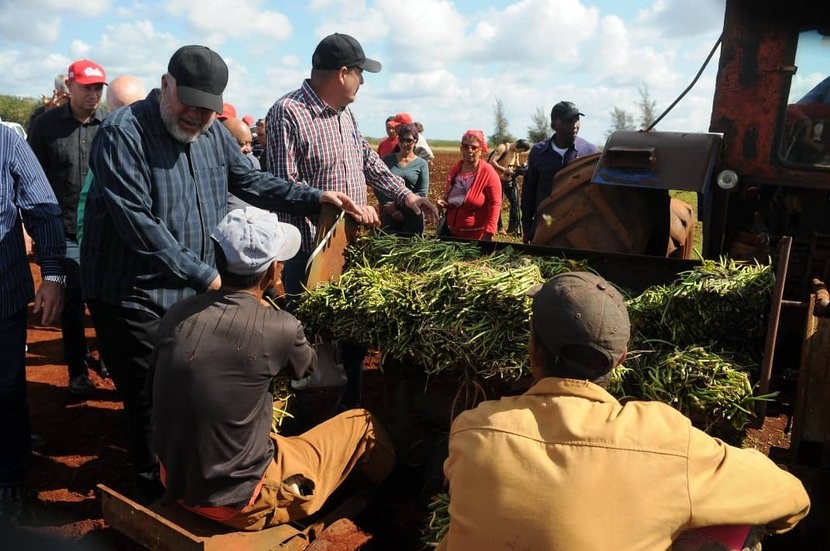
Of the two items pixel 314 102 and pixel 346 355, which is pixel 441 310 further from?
pixel 314 102

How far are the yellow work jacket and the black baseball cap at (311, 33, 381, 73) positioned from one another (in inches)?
113

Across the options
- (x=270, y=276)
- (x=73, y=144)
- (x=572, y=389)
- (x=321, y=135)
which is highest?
(x=321, y=135)

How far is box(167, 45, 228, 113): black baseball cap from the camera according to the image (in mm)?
3012

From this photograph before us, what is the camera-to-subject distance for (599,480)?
159 cm

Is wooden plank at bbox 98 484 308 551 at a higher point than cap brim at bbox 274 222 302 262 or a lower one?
lower

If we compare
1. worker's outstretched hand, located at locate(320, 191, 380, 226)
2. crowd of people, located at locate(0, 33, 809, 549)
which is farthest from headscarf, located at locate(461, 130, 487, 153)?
worker's outstretched hand, located at locate(320, 191, 380, 226)

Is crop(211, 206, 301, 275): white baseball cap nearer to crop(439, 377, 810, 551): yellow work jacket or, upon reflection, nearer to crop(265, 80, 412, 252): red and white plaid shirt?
crop(439, 377, 810, 551): yellow work jacket

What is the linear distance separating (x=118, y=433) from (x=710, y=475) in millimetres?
3754

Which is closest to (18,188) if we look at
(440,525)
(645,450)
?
(440,525)

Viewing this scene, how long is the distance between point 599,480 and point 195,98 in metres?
2.30

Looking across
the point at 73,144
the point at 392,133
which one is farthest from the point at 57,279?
the point at 392,133

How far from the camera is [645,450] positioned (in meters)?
1.61

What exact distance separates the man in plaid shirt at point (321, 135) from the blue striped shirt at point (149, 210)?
0.56 metres

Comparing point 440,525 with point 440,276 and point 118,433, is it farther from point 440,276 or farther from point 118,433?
point 118,433
